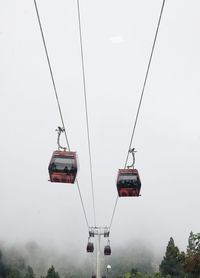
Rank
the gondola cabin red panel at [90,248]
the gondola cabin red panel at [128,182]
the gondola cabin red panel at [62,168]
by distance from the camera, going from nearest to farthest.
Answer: the gondola cabin red panel at [62,168], the gondola cabin red panel at [128,182], the gondola cabin red panel at [90,248]

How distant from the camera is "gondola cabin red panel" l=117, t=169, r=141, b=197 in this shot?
2200 cm

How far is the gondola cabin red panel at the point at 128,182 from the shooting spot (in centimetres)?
2200

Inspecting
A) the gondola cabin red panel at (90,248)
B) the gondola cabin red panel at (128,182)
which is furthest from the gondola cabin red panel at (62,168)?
the gondola cabin red panel at (90,248)

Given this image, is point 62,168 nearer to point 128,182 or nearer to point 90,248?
point 128,182

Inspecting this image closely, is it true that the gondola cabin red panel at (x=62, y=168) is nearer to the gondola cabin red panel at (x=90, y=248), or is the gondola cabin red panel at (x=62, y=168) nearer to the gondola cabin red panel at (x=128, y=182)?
the gondola cabin red panel at (x=128, y=182)

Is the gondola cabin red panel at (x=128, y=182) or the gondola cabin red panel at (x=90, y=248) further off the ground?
the gondola cabin red panel at (x=128, y=182)

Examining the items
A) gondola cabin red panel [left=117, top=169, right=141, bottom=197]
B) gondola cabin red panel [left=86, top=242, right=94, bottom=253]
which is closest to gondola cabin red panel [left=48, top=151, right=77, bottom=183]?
gondola cabin red panel [left=117, top=169, right=141, bottom=197]

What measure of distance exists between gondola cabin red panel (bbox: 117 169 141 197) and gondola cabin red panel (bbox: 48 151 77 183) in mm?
2913

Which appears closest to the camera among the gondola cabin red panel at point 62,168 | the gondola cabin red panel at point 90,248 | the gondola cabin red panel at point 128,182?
the gondola cabin red panel at point 62,168

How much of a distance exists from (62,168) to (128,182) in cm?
377

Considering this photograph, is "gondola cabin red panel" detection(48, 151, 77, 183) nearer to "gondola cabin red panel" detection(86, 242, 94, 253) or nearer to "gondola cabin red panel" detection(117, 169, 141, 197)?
"gondola cabin red panel" detection(117, 169, 141, 197)

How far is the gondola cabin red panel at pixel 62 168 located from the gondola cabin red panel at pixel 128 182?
2.91m

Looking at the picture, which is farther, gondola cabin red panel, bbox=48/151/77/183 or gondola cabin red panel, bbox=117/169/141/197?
gondola cabin red panel, bbox=117/169/141/197

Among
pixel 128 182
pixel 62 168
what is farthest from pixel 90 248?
pixel 62 168
